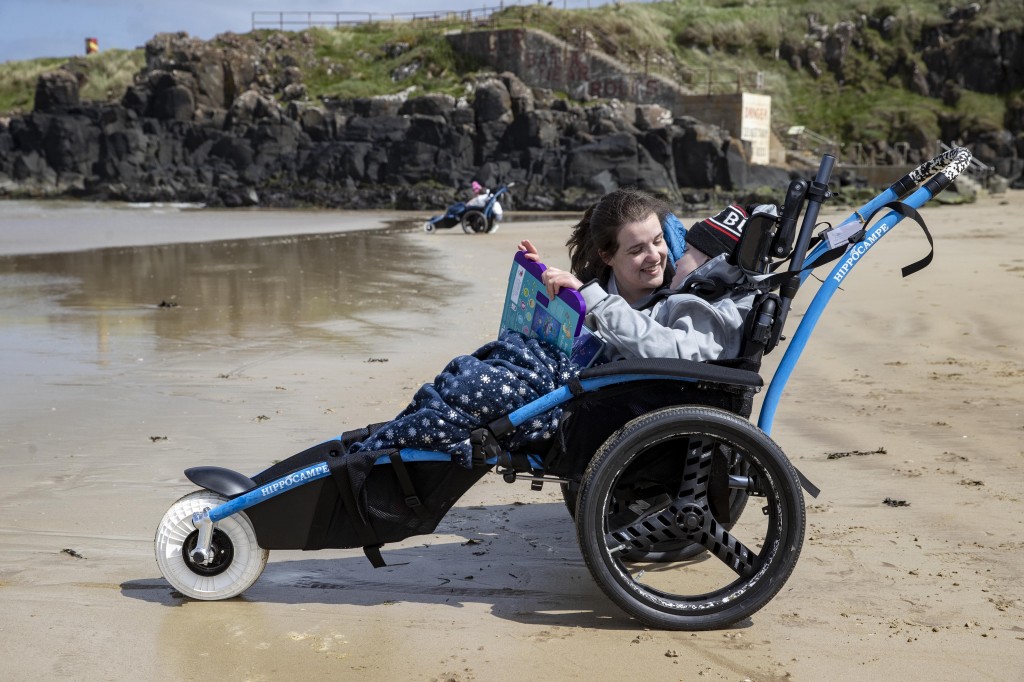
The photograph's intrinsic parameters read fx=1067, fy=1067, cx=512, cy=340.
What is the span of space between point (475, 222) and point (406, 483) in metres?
19.4

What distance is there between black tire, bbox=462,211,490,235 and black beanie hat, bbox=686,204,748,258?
18.6 meters

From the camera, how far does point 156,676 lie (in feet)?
8.52

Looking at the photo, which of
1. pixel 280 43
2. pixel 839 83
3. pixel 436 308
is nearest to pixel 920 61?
pixel 839 83

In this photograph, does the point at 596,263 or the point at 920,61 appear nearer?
the point at 596,263

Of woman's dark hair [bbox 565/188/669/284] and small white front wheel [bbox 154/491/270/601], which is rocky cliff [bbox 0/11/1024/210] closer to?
woman's dark hair [bbox 565/188/669/284]

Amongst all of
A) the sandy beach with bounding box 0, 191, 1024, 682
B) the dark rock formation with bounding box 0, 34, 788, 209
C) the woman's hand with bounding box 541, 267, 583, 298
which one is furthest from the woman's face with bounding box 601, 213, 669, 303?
the dark rock formation with bounding box 0, 34, 788, 209

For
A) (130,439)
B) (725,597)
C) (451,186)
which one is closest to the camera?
(725,597)

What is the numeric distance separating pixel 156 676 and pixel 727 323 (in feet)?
5.73

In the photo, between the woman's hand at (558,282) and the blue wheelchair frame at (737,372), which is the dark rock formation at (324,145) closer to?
the blue wheelchair frame at (737,372)

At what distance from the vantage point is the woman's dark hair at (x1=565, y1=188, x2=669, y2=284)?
3.32 metres

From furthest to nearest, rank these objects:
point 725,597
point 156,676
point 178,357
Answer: point 178,357, point 725,597, point 156,676

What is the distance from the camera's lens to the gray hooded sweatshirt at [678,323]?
9.57ft

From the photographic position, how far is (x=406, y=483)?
2.99 meters

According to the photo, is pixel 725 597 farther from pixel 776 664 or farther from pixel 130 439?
pixel 130 439
